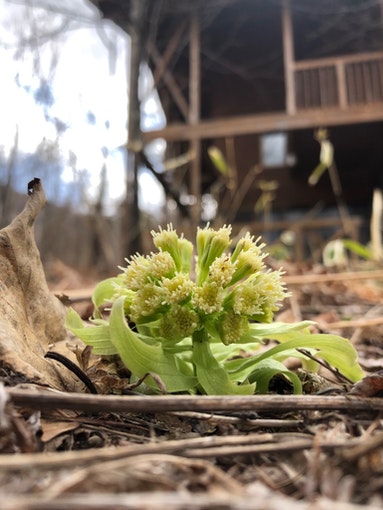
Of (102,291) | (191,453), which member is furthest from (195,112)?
(191,453)

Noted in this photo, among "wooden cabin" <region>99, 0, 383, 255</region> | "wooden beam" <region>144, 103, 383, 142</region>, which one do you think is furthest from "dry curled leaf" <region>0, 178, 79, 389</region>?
"wooden beam" <region>144, 103, 383, 142</region>

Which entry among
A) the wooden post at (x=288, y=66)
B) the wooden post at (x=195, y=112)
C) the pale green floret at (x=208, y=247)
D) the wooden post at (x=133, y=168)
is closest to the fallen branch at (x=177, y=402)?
the pale green floret at (x=208, y=247)

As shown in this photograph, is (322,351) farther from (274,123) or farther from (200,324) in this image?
(274,123)

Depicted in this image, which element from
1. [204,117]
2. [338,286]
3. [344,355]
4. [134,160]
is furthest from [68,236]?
[344,355]

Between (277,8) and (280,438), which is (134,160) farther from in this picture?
(277,8)

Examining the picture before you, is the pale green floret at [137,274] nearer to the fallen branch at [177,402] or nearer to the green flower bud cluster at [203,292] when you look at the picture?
the green flower bud cluster at [203,292]

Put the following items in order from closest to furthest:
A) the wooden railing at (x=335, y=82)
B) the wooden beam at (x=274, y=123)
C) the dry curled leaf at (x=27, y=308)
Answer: the dry curled leaf at (x=27, y=308) < the wooden beam at (x=274, y=123) < the wooden railing at (x=335, y=82)
